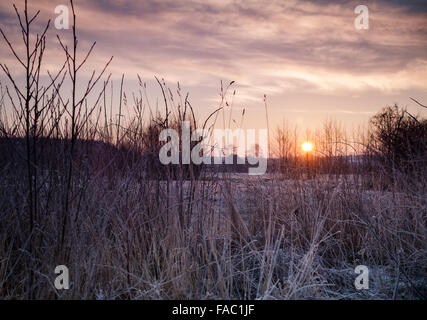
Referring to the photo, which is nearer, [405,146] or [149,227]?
[149,227]

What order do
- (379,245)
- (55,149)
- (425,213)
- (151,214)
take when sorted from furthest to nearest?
(425,213) → (379,245) → (151,214) → (55,149)

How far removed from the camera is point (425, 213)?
3088mm

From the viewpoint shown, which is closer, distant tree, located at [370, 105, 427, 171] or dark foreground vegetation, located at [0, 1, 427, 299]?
dark foreground vegetation, located at [0, 1, 427, 299]

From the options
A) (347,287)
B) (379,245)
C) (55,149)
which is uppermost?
(55,149)

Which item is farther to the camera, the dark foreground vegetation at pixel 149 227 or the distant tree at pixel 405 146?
the distant tree at pixel 405 146
